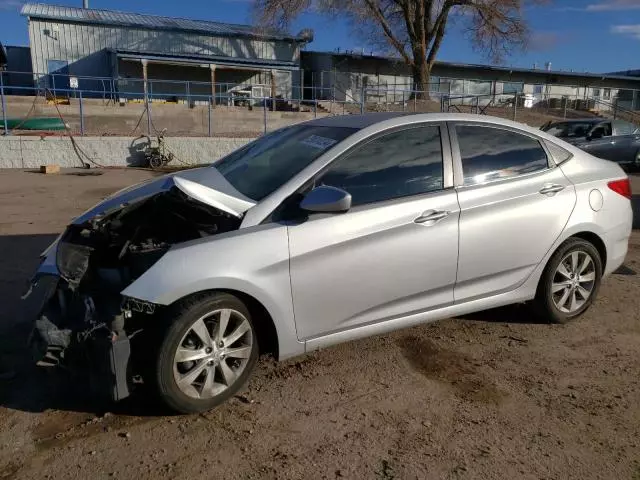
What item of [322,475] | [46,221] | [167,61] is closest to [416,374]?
[322,475]

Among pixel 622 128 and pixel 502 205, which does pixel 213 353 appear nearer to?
pixel 502 205

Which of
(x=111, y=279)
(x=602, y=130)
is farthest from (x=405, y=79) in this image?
(x=111, y=279)

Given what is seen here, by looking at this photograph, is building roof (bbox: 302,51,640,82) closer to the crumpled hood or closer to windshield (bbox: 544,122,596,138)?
windshield (bbox: 544,122,596,138)

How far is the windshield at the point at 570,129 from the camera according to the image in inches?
604

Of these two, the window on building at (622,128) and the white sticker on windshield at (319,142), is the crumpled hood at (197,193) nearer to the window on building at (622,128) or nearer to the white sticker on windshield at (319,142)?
the white sticker on windshield at (319,142)

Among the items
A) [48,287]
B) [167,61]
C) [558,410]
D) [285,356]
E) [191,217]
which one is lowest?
[558,410]

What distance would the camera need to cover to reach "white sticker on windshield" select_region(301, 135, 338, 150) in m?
3.71

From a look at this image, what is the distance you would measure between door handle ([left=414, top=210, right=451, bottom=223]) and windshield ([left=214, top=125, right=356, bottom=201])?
0.73 metres

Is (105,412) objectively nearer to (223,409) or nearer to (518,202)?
(223,409)

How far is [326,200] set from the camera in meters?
3.24

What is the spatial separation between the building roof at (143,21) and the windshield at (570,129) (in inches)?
Result: 908

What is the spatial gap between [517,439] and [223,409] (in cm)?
165

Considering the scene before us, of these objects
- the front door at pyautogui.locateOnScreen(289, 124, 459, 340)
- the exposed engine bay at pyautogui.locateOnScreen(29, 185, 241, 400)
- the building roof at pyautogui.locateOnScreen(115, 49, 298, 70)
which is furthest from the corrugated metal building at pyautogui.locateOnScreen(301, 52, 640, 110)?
the exposed engine bay at pyautogui.locateOnScreen(29, 185, 241, 400)

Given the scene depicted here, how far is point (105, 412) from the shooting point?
3.25m
